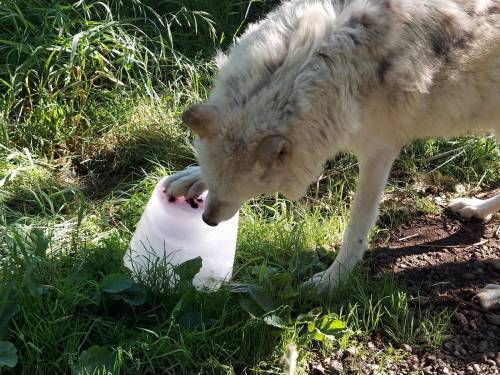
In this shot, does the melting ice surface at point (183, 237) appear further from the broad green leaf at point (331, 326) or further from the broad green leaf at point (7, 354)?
the broad green leaf at point (7, 354)

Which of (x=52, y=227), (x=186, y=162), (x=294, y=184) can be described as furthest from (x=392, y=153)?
(x=52, y=227)

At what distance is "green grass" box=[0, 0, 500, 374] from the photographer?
10.3ft

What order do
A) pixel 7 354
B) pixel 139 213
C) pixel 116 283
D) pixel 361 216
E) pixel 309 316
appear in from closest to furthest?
pixel 7 354 < pixel 116 283 < pixel 309 316 < pixel 361 216 < pixel 139 213

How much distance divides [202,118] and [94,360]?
1.23 metres

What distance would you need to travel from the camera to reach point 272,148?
2887 millimetres

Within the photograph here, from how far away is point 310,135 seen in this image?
118 inches

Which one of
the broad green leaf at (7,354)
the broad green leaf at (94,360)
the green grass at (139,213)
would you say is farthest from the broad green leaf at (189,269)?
the broad green leaf at (7,354)

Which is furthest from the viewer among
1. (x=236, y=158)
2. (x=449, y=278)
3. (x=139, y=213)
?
(x=139, y=213)

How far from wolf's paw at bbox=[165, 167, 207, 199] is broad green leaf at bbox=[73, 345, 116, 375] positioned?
Result: 1.03 m

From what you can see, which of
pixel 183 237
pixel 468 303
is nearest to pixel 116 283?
pixel 183 237

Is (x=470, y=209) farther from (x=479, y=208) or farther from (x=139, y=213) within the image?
(x=139, y=213)

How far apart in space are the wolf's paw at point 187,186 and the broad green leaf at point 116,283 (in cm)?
63

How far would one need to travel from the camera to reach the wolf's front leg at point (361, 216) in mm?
3639

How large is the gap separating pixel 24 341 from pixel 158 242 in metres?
0.93
